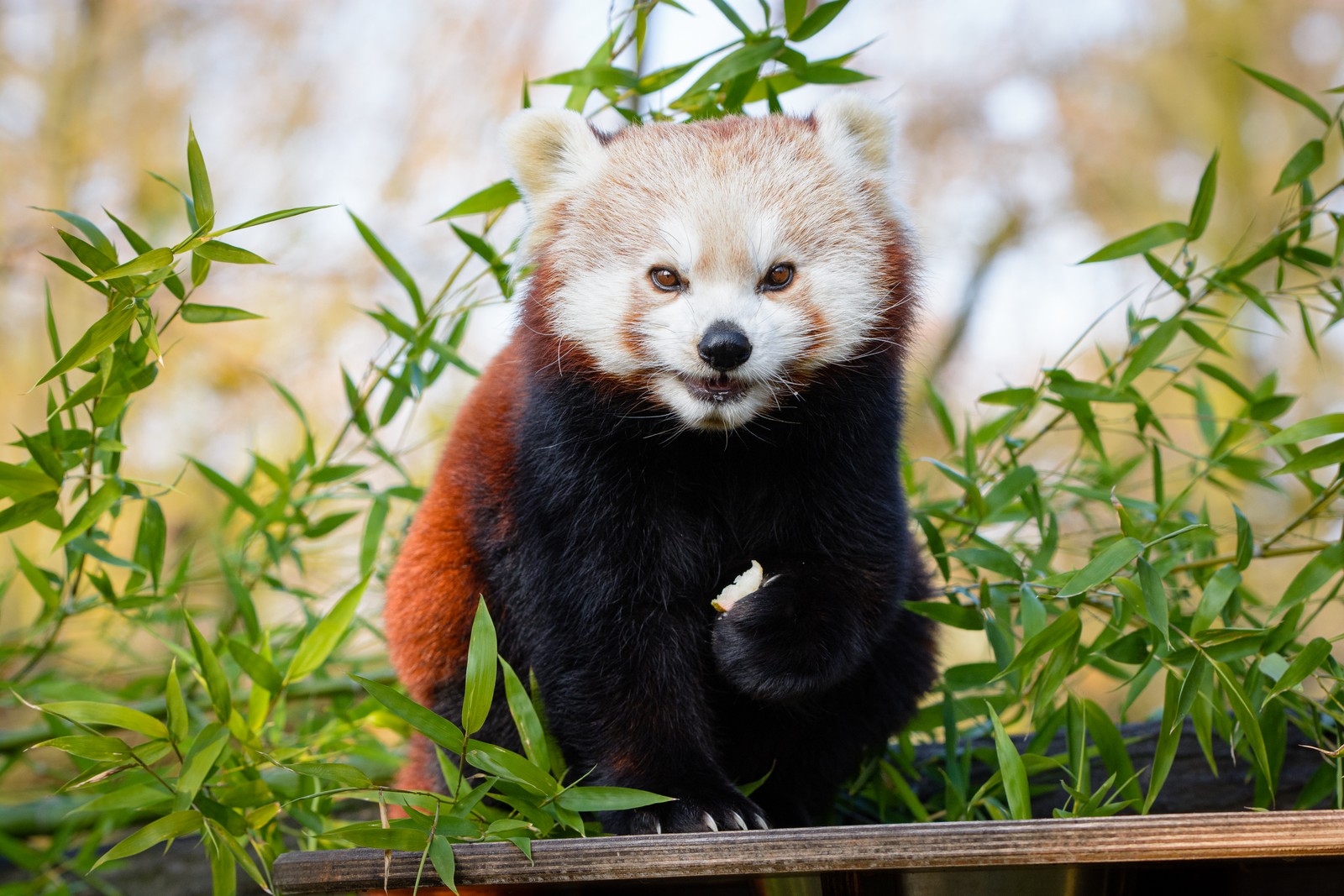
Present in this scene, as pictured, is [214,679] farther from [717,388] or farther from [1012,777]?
[1012,777]

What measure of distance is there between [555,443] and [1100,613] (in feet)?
4.71

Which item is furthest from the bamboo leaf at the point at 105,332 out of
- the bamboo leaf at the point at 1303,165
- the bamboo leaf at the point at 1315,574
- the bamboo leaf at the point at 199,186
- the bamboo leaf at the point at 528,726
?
the bamboo leaf at the point at 1303,165

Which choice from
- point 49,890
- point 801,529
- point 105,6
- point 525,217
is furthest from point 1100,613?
point 105,6

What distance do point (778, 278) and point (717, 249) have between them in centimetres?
12

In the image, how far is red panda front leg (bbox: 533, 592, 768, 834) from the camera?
1613mm

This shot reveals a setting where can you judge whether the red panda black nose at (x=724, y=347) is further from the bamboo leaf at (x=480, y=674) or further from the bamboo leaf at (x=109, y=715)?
the bamboo leaf at (x=109, y=715)

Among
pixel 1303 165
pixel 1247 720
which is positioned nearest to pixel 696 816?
pixel 1247 720

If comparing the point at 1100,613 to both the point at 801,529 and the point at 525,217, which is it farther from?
the point at 525,217

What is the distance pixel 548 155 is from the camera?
6.43 ft

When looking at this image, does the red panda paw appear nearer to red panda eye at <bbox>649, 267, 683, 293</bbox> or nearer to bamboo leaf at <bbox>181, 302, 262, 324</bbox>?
red panda eye at <bbox>649, 267, 683, 293</bbox>

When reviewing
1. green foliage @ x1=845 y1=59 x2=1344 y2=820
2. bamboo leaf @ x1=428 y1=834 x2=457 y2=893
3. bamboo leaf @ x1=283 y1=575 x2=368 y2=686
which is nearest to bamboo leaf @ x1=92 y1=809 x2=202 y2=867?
bamboo leaf @ x1=283 y1=575 x2=368 y2=686

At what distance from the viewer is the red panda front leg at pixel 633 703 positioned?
1.61m

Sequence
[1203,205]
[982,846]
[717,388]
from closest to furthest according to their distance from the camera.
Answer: [982,846]
[717,388]
[1203,205]

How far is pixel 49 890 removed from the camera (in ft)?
7.24
